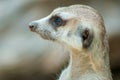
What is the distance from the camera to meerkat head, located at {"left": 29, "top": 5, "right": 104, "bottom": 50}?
3611 mm

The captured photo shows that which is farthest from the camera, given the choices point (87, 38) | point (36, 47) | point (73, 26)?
point (36, 47)

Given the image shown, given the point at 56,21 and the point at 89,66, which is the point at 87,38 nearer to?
the point at 89,66

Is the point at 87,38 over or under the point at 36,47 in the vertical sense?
over

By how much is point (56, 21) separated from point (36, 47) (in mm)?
3592

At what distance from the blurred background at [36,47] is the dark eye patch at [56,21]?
315 centimetres

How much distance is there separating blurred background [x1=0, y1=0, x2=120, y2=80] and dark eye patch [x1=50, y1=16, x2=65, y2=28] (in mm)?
3151

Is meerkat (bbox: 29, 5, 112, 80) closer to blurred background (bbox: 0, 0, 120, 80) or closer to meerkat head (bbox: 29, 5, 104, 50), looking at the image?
meerkat head (bbox: 29, 5, 104, 50)

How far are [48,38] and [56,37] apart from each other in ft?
0.19

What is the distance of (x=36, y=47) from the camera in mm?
7438

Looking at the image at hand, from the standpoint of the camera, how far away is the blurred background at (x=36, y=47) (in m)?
7.27

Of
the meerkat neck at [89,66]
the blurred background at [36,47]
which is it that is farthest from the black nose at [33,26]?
the blurred background at [36,47]

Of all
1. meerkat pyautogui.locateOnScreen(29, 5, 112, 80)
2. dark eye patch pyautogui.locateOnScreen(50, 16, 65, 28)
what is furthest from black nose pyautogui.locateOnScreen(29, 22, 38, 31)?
dark eye patch pyautogui.locateOnScreen(50, 16, 65, 28)

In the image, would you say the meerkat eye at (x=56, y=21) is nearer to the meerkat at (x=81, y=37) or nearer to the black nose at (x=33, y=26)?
the meerkat at (x=81, y=37)

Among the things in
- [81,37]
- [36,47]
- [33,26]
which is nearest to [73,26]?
[81,37]
